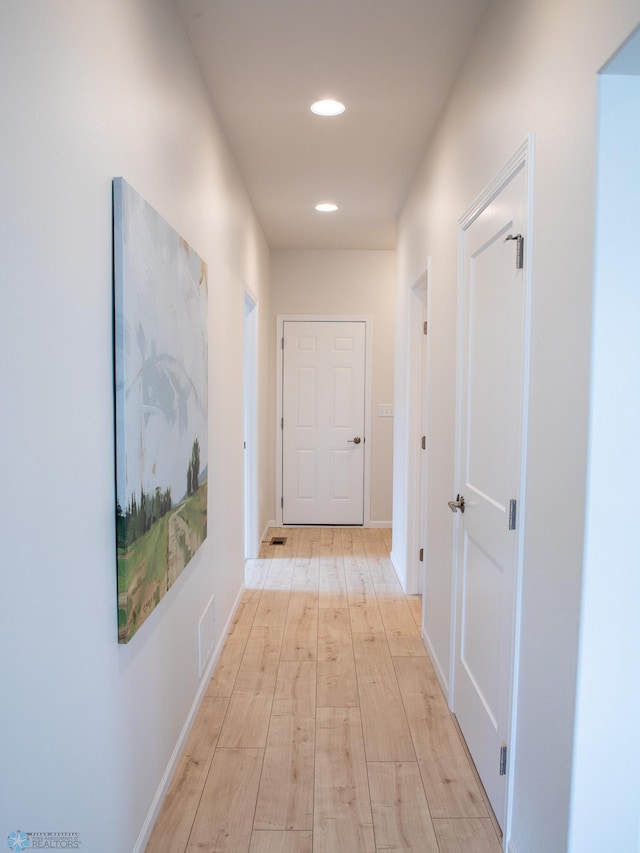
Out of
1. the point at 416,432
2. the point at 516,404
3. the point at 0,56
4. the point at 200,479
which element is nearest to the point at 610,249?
the point at 516,404

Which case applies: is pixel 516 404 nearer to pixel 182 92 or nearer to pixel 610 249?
pixel 610 249

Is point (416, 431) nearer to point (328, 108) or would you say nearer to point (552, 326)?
point (328, 108)

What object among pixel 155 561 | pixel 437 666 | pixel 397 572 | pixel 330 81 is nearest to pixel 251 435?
pixel 397 572

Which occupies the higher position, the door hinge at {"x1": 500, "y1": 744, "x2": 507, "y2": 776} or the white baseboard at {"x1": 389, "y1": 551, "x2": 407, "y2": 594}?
the door hinge at {"x1": 500, "y1": 744, "x2": 507, "y2": 776}

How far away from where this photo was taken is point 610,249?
1169 mm

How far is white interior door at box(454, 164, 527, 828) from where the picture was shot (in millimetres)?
1679

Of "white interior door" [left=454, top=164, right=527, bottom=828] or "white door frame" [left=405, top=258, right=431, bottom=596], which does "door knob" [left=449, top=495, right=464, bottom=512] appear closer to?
"white interior door" [left=454, top=164, right=527, bottom=828]

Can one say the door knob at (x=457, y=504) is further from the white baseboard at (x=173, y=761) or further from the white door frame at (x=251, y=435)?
the white door frame at (x=251, y=435)

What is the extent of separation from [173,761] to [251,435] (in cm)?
280

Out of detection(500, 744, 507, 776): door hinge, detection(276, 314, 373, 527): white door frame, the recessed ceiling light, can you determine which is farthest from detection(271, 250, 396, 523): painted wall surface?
detection(500, 744, 507, 776): door hinge

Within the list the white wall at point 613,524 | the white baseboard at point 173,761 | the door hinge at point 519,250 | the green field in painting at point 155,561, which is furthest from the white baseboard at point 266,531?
the white wall at point 613,524

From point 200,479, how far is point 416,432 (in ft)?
6.06

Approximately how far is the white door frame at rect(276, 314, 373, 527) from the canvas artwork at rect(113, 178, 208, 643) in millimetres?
3287

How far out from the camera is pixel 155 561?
1706 mm
